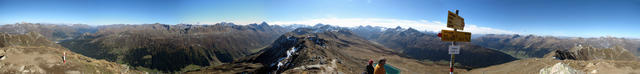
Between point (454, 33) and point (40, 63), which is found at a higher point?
point (454, 33)

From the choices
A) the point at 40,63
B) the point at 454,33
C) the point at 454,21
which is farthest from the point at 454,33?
the point at 40,63

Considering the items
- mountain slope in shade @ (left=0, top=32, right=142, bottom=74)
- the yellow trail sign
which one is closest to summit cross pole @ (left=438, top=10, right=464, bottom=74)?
the yellow trail sign

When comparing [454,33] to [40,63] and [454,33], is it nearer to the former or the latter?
[454,33]

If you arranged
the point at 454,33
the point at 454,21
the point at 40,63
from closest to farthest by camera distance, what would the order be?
the point at 454,33
the point at 454,21
the point at 40,63

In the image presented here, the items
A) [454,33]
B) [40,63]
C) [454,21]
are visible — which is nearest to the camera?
[454,33]

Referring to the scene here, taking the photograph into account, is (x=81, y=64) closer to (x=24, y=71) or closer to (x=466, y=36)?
(x=24, y=71)

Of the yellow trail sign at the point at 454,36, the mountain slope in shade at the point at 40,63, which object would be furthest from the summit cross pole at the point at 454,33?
the mountain slope in shade at the point at 40,63

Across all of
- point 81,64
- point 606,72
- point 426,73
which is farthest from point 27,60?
point 426,73
